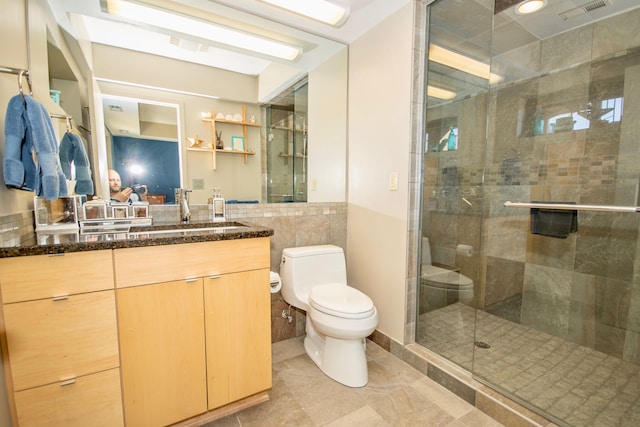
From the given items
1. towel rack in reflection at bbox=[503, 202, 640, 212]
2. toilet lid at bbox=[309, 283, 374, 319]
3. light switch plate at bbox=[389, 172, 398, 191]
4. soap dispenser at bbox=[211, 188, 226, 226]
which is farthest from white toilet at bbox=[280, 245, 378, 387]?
towel rack in reflection at bbox=[503, 202, 640, 212]

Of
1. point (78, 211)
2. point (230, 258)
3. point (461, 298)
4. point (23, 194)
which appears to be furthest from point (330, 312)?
point (23, 194)

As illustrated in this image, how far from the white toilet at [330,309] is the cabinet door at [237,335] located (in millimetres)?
369

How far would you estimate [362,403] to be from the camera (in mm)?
1469

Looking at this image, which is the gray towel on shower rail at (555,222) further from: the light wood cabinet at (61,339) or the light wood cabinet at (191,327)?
the light wood cabinet at (61,339)

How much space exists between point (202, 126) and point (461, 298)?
233 cm

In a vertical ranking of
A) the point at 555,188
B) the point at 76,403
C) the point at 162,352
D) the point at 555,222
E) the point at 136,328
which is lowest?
the point at 76,403

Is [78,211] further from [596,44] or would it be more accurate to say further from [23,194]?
[596,44]

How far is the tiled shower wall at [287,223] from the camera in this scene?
178cm

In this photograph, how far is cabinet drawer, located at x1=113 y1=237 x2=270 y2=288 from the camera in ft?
3.58

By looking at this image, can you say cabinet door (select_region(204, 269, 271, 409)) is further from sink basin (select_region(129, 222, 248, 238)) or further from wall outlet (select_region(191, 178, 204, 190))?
wall outlet (select_region(191, 178, 204, 190))

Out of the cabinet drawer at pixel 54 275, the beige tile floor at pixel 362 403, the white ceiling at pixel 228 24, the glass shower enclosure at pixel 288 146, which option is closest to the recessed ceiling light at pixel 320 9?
the white ceiling at pixel 228 24

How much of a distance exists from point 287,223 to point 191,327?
0.98 m

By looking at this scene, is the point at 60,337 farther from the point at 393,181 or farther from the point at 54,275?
the point at 393,181

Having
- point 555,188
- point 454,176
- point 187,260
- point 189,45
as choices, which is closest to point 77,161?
point 187,260
